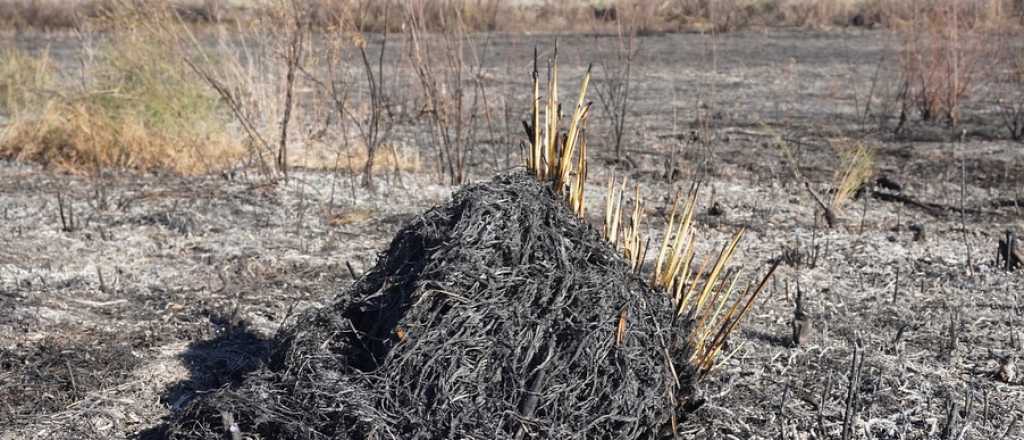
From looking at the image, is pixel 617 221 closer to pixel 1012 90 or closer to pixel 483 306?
pixel 483 306

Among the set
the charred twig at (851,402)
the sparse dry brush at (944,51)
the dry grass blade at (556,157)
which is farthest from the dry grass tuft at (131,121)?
the sparse dry brush at (944,51)

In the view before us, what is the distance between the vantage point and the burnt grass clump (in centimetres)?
286

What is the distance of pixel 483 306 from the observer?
9.70 ft

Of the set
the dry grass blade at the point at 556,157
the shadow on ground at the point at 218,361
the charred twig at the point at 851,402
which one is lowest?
the shadow on ground at the point at 218,361

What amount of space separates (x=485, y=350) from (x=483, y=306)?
0.41ft

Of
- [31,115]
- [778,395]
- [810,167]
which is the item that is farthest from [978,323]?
[31,115]

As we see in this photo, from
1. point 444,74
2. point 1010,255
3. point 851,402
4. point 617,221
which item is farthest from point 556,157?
point 444,74

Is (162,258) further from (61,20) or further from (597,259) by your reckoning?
(61,20)

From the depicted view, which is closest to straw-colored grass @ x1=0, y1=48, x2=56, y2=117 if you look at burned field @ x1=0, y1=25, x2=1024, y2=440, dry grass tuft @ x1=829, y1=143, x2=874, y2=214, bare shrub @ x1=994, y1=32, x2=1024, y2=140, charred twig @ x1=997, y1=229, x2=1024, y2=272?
burned field @ x1=0, y1=25, x2=1024, y2=440

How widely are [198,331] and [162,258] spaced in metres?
1.25

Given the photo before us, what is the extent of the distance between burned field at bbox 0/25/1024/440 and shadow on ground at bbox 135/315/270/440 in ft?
0.04

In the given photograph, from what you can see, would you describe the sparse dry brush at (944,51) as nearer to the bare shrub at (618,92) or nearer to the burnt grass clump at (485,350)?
the bare shrub at (618,92)

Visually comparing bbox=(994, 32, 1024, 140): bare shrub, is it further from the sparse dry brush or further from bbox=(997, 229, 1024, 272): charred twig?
bbox=(997, 229, 1024, 272): charred twig

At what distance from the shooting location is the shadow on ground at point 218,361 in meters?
3.60
